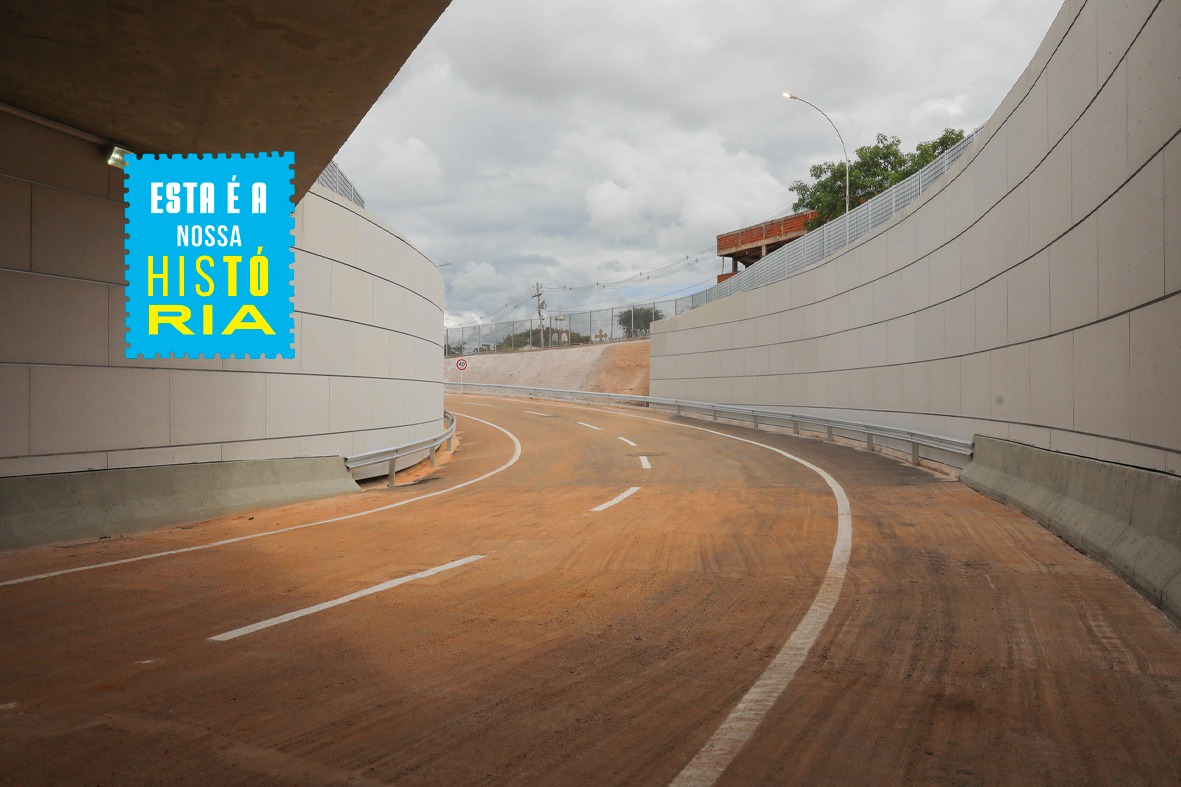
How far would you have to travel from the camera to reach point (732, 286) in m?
39.0

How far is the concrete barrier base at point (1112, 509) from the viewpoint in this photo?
245 inches

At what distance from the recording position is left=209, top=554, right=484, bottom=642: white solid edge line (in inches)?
221

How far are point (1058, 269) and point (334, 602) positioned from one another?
10509 mm

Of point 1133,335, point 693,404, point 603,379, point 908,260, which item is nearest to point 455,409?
point 693,404

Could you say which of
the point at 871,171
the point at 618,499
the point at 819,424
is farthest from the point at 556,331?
the point at 618,499

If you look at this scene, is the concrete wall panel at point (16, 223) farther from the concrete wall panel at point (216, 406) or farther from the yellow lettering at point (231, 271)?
the concrete wall panel at point (216, 406)

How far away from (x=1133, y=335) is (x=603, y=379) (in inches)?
2109

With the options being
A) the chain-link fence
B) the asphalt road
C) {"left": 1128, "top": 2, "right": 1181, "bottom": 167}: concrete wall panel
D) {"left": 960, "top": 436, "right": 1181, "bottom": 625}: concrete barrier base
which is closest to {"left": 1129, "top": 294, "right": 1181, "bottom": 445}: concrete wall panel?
{"left": 960, "top": 436, "right": 1181, "bottom": 625}: concrete barrier base

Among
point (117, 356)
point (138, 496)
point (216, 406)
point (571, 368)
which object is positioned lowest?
point (138, 496)

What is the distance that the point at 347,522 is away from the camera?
11.1m

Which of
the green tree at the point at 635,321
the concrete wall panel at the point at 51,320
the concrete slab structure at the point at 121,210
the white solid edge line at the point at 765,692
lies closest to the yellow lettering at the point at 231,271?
the concrete slab structure at the point at 121,210

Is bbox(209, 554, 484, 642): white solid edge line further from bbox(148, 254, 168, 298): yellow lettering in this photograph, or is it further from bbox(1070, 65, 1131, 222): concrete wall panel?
bbox(1070, 65, 1131, 222): concrete wall panel

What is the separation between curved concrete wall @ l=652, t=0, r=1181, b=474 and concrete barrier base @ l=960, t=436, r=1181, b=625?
0.28m

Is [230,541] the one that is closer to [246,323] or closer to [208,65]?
[246,323]
